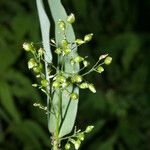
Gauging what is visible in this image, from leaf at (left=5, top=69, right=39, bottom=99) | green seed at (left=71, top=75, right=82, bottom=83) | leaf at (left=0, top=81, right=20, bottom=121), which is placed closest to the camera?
green seed at (left=71, top=75, right=82, bottom=83)

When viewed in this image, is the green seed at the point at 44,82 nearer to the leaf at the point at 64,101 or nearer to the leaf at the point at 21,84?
the leaf at the point at 64,101

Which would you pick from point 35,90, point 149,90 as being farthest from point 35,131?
point 149,90

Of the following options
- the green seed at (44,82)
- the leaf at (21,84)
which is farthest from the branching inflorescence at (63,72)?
the leaf at (21,84)

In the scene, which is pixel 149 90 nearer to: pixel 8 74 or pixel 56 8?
pixel 8 74

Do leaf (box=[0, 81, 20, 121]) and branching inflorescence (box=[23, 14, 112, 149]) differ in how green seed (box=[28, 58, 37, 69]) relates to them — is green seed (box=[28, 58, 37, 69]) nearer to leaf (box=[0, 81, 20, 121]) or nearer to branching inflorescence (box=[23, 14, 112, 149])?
branching inflorescence (box=[23, 14, 112, 149])

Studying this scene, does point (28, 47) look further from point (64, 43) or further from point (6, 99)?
point (6, 99)

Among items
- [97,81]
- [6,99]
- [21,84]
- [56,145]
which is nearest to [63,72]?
[56,145]

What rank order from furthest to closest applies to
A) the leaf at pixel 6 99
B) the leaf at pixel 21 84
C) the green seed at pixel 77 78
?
the leaf at pixel 21 84
the leaf at pixel 6 99
the green seed at pixel 77 78

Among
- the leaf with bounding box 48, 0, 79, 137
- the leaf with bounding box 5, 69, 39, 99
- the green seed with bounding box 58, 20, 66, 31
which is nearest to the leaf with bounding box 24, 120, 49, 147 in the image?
the leaf with bounding box 5, 69, 39, 99

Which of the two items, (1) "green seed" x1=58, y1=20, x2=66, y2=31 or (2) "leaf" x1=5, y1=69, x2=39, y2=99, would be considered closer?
(1) "green seed" x1=58, y1=20, x2=66, y2=31
